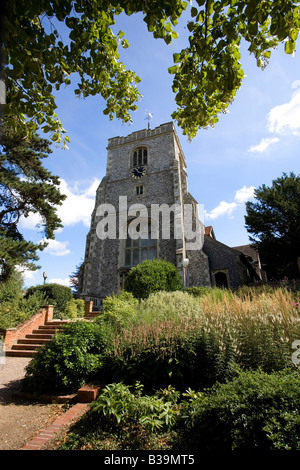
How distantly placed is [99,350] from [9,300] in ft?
27.3

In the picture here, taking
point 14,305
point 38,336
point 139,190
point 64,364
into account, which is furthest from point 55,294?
point 139,190

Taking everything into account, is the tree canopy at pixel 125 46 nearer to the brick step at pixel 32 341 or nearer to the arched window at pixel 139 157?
the brick step at pixel 32 341

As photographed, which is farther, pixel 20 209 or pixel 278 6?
pixel 20 209

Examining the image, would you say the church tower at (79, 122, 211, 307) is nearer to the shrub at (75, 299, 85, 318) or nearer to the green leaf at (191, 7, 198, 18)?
the shrub at (75, 299, 85, 318)

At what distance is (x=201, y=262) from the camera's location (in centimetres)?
1543

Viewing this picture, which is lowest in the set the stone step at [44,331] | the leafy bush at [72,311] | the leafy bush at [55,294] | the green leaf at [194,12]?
the stone step at [44,331]

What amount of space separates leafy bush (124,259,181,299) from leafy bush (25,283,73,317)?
3573 millimetres

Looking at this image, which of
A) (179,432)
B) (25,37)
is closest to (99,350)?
(179,432)

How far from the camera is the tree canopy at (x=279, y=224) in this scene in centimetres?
1728

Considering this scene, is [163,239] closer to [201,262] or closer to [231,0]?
[201,262]

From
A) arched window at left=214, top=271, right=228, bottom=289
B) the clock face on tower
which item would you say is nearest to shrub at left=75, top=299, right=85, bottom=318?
arched window at left=214, top=271, right=228, bottom=289

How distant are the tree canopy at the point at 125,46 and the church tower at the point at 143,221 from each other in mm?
11987

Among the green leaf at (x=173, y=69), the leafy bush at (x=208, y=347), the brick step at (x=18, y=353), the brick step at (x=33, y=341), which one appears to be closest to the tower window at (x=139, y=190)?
the brick step at (x=33, y=341)

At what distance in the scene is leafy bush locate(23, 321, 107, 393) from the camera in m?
4.36
